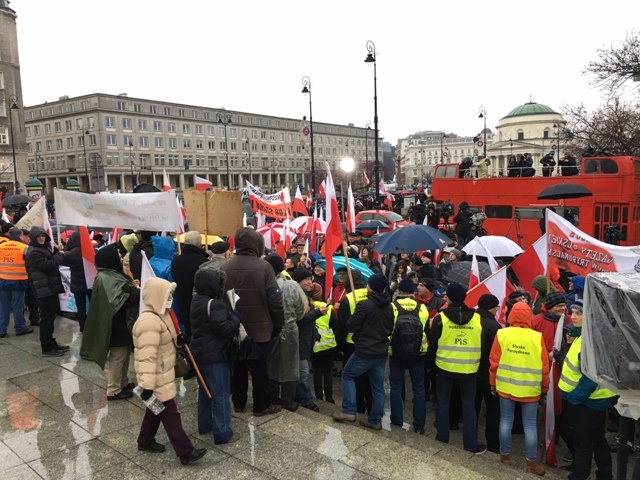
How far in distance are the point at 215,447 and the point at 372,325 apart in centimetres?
189

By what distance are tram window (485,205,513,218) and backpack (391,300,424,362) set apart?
13.6 meters

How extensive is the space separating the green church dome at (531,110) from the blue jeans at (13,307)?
120900 mm

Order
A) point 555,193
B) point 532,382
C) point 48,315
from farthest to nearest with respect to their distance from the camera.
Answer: point 555,193 → point 48,315 → point 532,382

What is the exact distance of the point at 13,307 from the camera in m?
8.48

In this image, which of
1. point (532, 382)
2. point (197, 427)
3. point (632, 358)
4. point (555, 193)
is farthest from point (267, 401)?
point (555, 193)

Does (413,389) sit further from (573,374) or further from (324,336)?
(573,374)

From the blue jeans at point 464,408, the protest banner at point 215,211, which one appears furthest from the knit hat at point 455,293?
the protest banner at point 215,211

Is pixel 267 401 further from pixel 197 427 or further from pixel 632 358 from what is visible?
pixel 632 358

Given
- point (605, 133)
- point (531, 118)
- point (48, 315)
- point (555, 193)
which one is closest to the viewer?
point (48, 315)

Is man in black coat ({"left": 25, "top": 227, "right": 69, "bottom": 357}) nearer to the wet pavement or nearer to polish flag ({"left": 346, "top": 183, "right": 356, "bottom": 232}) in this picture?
the wet pavement

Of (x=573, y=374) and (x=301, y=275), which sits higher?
(x=301, y=275)

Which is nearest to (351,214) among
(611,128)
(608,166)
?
(608,166)

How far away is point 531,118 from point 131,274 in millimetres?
121011

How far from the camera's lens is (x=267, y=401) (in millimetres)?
5453
